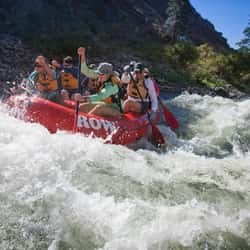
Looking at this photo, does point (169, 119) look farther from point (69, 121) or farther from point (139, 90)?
point (69, 121)

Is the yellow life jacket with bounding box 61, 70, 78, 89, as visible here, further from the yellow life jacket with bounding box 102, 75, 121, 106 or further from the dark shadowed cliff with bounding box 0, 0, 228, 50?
the dark shadowed cliff with bounding box 0, 0, 228, 50

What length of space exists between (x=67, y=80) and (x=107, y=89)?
1970 mm

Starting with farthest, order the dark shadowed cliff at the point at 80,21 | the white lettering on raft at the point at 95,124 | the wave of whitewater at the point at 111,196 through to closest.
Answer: the dark shadowed cliff at the point at 80,21 → the white lettering on raft at the point at 95,124 → the wave of whitewater at the point at 111,196

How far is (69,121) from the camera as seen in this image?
19.9ft

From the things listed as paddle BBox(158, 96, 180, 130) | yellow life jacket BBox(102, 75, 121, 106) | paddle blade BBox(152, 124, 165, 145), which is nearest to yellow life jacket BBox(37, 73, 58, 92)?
yellow life jacket BBox(102, 75, 121, 106)

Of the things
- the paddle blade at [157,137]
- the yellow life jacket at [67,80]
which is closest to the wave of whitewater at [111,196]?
the paddle blade at [157,137]

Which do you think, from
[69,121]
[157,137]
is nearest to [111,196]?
[69,121]

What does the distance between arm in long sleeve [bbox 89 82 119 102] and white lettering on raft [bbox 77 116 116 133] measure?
41 cm

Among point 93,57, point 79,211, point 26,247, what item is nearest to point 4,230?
point 26,247

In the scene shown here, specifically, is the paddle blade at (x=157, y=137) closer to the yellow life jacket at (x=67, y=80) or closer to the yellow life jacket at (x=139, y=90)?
the yellow life jacket at (x=139, y=90)

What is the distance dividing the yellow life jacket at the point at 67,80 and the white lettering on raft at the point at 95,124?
2264 mm

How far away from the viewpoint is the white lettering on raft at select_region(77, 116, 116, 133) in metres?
5.95

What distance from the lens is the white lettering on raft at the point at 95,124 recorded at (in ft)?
19.5

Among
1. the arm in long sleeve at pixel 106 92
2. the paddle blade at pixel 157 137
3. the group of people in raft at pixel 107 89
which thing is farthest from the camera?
the paddle blade at pixel 157 137
